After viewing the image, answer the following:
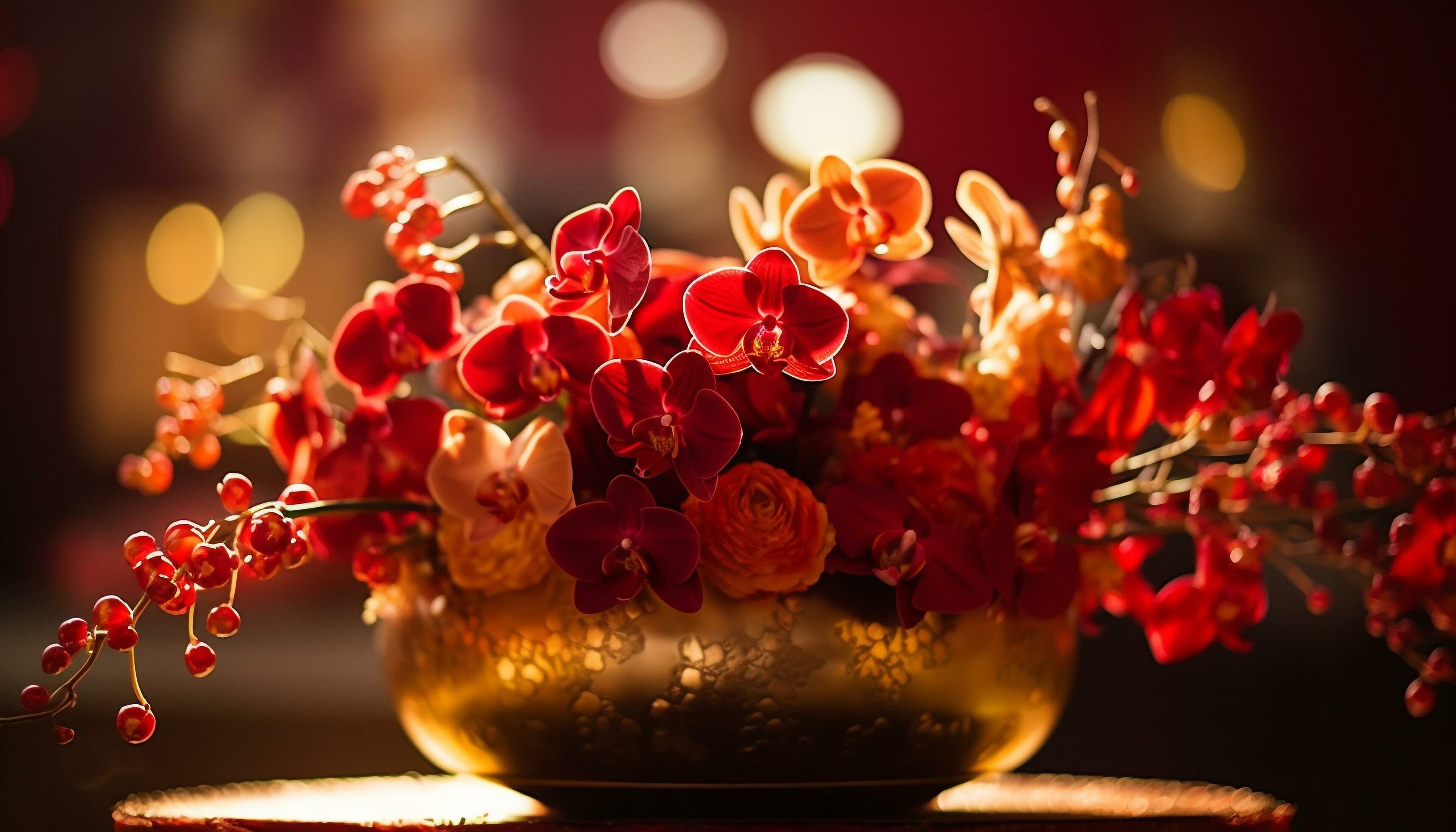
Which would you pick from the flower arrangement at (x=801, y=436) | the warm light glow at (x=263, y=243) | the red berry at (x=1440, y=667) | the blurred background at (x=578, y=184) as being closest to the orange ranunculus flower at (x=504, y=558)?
the flower arrangement at (x=801, y=436)

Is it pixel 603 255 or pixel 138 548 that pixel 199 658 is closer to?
pixel 138 548

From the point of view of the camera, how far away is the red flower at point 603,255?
0.36 m

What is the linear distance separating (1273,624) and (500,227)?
59.5 inches

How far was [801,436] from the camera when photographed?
0.41 meters

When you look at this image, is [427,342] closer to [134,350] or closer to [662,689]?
[662,689]

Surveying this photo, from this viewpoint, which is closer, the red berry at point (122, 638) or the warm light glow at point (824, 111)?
the red berry at point (122, 638)

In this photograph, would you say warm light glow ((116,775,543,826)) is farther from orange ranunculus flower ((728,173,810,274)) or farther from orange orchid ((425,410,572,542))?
orange ranunculus flower ((728,173,810,274))

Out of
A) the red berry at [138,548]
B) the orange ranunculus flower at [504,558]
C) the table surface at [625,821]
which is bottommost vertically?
the table surface at [625,821]

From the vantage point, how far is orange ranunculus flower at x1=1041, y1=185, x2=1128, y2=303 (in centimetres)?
47

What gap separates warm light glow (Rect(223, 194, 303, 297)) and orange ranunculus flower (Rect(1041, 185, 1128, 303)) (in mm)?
2573

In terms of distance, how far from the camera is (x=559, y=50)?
2.91 m

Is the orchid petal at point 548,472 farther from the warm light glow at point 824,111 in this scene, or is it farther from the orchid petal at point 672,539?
the warm light glow at point 824,111

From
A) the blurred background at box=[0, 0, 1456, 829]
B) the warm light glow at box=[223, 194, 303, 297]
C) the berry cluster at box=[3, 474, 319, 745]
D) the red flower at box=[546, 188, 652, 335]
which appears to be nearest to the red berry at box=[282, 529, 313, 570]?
the berry cluster at box=[3, 474, 319, 745]

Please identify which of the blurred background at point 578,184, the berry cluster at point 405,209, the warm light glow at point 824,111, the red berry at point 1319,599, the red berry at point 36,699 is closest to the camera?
the red berry at point 36,699
